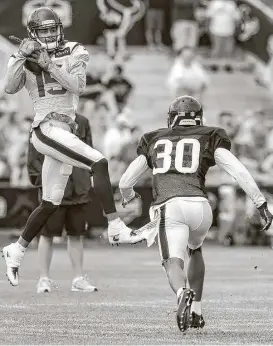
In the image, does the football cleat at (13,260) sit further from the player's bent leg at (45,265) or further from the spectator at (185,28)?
the spectator at (185,28)

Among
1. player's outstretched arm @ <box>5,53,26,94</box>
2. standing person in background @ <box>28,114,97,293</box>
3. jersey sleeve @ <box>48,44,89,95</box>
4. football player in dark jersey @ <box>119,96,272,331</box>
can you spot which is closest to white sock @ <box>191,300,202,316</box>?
football player in dark jersey @ <box>119,96,272,331</box>

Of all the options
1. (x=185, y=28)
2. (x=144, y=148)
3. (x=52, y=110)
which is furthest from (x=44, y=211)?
(x=185, y=28)

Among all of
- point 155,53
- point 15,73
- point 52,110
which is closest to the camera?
point 15,73

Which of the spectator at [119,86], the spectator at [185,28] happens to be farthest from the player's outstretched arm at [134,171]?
the spectator at [185,28]

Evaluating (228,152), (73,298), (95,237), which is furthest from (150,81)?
(228,152)

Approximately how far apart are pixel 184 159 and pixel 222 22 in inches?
602

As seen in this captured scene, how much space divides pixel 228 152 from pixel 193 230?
0.54m

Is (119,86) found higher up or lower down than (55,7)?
lower down

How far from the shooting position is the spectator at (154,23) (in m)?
23.8

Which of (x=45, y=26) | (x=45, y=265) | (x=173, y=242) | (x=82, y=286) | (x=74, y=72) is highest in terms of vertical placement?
(x=45, y=26)

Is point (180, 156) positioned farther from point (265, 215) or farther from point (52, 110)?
point (52, 110)

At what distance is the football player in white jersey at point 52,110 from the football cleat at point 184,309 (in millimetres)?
1667

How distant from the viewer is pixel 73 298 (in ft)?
34.2

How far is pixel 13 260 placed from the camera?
9.40 metres
